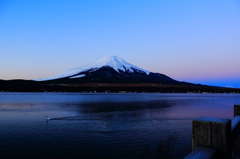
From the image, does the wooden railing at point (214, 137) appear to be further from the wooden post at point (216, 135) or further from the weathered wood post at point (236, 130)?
the weathered wood post at point (236, 130)

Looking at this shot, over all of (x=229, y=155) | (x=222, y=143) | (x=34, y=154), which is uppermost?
(x=222, y=143)

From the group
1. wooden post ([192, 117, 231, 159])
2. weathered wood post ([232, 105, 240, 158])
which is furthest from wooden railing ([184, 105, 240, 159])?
weathered wood post ([232, 105, 240, 158])

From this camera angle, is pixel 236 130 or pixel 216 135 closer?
pixel 216 135

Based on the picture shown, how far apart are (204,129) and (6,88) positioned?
21383cm

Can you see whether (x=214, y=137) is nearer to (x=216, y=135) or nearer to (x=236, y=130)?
(x=216, y=135)

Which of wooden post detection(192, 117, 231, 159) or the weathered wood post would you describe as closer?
wooden post detection(192, 117, 231, 159)

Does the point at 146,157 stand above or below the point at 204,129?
below

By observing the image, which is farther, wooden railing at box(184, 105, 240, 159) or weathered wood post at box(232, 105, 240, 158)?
weathered wood post at box(232, 105, 240, 158)

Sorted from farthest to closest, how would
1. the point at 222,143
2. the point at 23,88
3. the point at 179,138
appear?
the point at 23,88, the point at 179,138, the point at 222,143

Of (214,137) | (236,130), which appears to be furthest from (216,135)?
(236,130)

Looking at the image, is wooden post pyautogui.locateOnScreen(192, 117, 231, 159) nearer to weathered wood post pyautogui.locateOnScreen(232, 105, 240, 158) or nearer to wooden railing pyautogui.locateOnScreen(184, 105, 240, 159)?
wooden railing pyautogui.locateOnScreen(184, 105, 240, 159)

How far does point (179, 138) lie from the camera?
13.0 m

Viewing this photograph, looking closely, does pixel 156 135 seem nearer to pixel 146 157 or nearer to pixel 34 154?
pixel 146 157

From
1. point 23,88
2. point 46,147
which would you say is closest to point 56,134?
point 46,147
